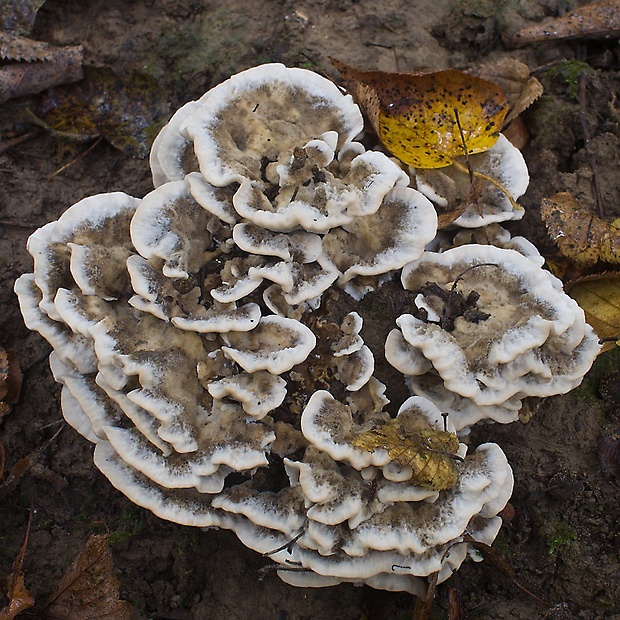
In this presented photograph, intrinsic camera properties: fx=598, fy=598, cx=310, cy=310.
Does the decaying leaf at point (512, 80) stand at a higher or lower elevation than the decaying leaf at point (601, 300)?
higher


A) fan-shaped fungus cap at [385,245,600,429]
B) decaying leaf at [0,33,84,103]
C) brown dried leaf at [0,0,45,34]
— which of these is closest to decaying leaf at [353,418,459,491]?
fan-shaped fungus cap at [385,245,600,429]

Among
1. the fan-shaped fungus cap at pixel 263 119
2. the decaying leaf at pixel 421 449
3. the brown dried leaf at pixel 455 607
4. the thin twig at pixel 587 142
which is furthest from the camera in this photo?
the thin twig at pixel 587 142

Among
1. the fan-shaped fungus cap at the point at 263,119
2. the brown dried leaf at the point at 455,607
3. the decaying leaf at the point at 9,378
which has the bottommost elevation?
the brown dried leaf at the point at 455,607

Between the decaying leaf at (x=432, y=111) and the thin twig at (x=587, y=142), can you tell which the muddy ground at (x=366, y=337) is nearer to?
the thin twig at (x=587, y=142)

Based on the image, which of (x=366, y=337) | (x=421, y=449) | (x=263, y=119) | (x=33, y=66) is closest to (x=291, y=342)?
Answer: (x=366, y=337)

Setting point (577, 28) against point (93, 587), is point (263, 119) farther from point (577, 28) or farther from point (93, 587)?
point (577, 28)

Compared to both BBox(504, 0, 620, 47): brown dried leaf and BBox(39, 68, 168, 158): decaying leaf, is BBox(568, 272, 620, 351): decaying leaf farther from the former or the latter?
BBox(39, 68, 168, 158): decaying leaf

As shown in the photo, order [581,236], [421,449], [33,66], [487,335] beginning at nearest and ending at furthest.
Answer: [421,449], [487,335], [581,236], [33,66]

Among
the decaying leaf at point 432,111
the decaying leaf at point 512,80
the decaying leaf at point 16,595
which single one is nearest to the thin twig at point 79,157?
the decaying leaf at point 432,111

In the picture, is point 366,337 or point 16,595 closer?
point 16,595
